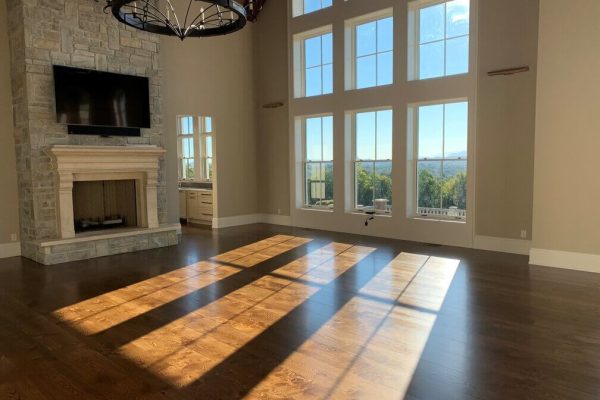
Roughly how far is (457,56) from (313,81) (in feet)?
9.96

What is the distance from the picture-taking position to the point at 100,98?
6.88 metres

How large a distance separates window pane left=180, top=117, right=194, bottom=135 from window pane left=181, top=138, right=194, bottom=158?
0.19 meters

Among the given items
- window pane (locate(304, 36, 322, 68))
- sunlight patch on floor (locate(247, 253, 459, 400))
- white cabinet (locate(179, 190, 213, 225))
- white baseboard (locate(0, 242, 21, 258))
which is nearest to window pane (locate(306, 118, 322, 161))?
window pane (locate(304, 36, 322, 68))

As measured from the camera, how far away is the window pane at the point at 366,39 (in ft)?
26.3

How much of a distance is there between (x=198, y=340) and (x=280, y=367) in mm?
816

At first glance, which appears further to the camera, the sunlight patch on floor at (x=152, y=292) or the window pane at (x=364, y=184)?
the window pane at (x=364, y=184)

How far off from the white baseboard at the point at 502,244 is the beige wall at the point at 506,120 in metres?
0.08

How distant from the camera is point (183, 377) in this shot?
2.86 meters

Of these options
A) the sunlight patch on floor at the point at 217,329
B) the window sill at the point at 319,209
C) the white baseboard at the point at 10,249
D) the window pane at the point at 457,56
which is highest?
the window pane at the point at 457,56

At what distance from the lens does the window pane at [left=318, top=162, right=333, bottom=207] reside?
29.3ft

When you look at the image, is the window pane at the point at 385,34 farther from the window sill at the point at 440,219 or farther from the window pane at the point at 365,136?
the window sill at the point at 440,219

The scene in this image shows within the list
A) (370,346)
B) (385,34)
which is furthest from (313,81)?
(370,346)

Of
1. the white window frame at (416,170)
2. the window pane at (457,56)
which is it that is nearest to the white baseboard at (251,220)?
the white window frame at (416,170)

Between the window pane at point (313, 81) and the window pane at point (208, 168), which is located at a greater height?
the window pane at point (313, 81)
